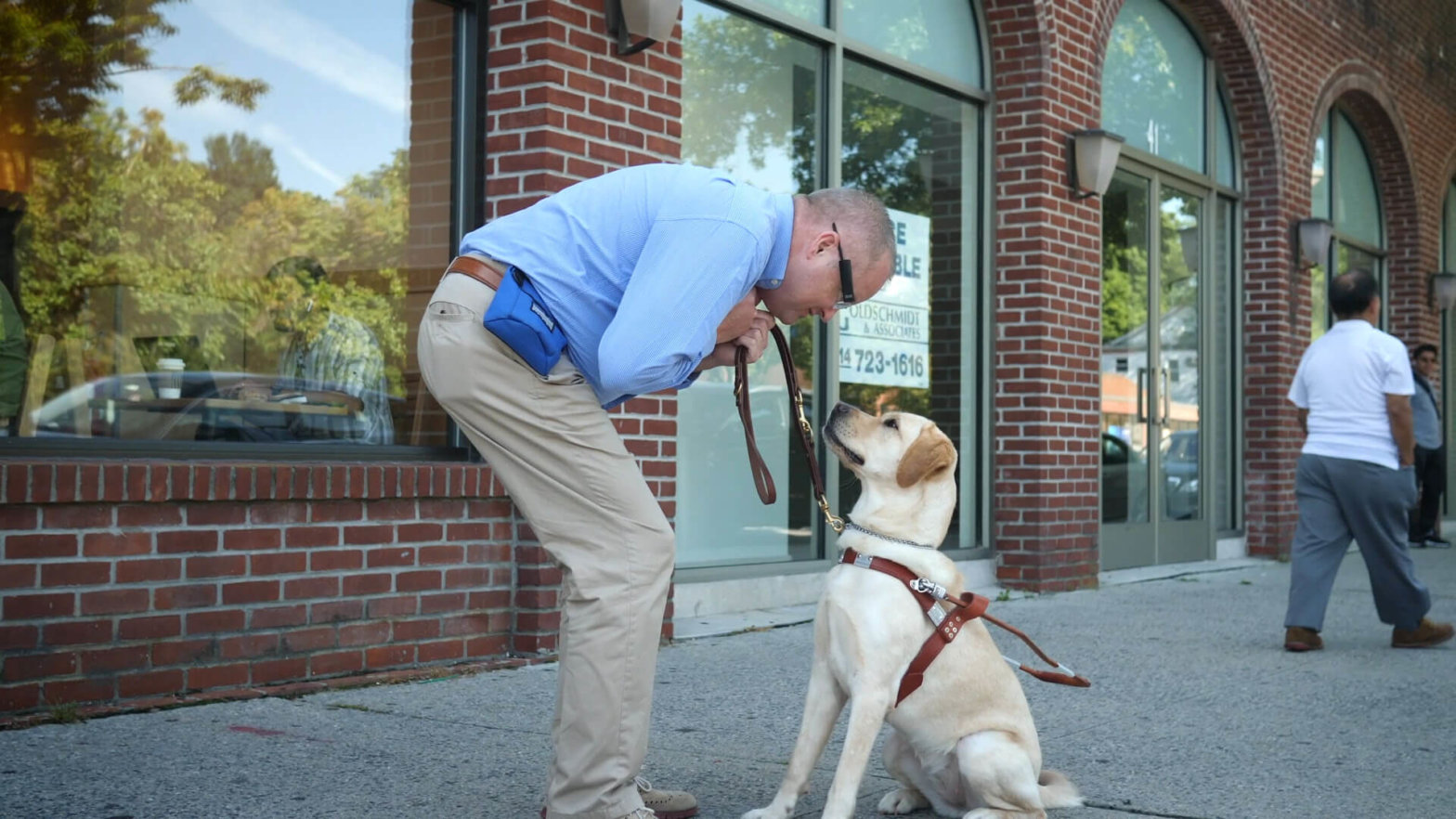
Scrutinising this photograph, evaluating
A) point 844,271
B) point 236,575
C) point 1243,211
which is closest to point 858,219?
point 844,271

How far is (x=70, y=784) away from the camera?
362cm

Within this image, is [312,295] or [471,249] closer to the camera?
[471,249]

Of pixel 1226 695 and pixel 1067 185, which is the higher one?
pixel 1067 185

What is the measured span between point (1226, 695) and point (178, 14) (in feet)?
16.1

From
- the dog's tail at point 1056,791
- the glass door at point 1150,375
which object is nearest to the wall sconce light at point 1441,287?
the glass door at point 1150,375

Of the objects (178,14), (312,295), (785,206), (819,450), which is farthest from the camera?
(819,450)

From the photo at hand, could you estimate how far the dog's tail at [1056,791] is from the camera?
3.60 metres

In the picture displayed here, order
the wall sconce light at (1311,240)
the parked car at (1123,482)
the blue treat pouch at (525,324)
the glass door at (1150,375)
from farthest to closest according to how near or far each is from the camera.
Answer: the wall sconce light at (1311,240), the glass door at (1150,375), the parked car at (1123,482), the blue treat pouch at (525,324)

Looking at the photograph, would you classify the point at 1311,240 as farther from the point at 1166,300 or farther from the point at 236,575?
the point at 236,575

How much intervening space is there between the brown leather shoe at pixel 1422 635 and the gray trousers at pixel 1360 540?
0.11ft

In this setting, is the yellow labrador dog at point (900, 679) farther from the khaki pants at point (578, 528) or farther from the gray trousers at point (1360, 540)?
the gray trousers at point (1360, 540)

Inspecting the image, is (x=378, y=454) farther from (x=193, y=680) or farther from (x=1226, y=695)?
(x=1226, y=695)

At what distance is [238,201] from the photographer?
21.5ft

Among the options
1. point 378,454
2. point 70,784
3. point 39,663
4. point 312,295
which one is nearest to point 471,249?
point 70,784
